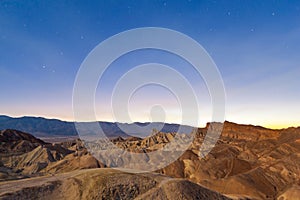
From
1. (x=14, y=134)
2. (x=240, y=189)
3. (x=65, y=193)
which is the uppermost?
(x=14, y=134)

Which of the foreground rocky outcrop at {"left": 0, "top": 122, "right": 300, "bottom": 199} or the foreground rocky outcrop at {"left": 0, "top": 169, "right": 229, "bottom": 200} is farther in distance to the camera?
the foreground rocky outcrop at {"left": 0, "top": 122, "right": 300, "bottom": 199}

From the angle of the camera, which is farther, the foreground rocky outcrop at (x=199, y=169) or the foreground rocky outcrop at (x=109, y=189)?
the foreground rocky outcrop at (x=199, y=169)

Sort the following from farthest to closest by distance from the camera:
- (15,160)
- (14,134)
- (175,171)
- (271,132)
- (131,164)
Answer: (271,132) → (14,134) → (15,160) → (131,164) → (175,171)

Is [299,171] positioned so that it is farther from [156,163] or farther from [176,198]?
[176,198]

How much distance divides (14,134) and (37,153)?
49.7 metres

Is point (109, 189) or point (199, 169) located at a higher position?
point (109, 189)

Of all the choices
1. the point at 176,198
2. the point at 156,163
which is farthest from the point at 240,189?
the point at 156,163

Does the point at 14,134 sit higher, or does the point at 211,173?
the point at 14,134

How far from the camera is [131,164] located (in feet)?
304

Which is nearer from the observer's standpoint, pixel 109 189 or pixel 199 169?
pixel 109 189

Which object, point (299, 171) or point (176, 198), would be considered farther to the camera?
point (299, 171)

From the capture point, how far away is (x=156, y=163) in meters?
94.8

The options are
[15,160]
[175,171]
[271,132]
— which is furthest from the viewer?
[271,132]

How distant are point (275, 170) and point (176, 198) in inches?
2263
